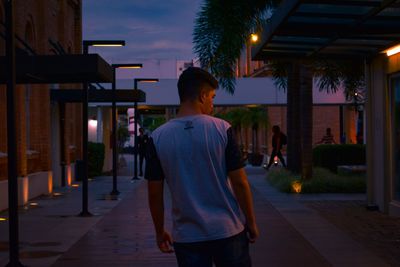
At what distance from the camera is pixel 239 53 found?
20.4 meters

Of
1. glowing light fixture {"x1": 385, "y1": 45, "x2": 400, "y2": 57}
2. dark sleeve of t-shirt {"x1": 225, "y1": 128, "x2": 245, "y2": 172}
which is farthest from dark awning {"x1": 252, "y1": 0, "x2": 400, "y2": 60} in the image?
dark sleeve of t-shirt {"x1": 225, "y1": 128, "x2": 245, "y2": 172}

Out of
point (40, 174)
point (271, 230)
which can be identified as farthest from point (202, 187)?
point (40, 174)

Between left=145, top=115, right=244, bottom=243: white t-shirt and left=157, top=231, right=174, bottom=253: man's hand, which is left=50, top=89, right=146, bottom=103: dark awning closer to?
left=157, top=231, right=174, bottom=253: man's hand

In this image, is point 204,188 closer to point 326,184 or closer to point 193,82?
point 193,82

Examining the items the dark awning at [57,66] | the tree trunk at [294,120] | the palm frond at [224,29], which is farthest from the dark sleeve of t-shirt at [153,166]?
the tree trunk at [294,120]

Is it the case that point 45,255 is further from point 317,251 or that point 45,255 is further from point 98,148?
point 98,148

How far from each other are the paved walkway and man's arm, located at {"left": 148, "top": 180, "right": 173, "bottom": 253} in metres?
4.58

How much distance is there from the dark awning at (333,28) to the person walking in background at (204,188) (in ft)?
19.7

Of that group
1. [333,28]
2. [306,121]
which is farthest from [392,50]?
[306,121]

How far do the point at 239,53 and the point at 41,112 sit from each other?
559 centimetres

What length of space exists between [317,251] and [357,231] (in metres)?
2.23

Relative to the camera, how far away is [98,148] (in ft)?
84.8

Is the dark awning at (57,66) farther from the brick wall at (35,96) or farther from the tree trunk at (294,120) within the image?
the tree trunk at (294,120)

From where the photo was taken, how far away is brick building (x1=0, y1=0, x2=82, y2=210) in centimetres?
1597
